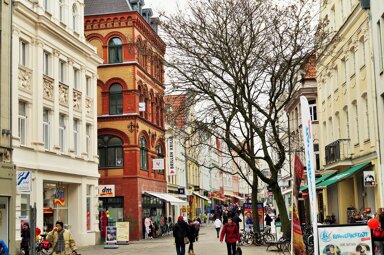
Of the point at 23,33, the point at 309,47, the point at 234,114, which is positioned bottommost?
the point at 234,114

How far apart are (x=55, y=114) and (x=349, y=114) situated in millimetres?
15931

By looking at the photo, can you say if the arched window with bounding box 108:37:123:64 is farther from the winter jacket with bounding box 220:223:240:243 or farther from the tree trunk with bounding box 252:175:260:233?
the winter jacket with bounding box 220:223:240:243

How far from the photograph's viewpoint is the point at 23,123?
2883 centimetres

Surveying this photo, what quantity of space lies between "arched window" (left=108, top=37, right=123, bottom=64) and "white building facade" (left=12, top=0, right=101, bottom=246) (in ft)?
19.3

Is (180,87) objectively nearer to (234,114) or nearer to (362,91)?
(234,114)

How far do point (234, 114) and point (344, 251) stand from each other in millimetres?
15118

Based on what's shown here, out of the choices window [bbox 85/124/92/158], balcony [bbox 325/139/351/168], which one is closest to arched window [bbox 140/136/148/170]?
window [bbox 85/124/92/158]

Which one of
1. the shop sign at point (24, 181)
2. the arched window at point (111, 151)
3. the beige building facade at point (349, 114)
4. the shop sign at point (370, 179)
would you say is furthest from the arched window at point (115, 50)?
the shop sign at point (24, 181)

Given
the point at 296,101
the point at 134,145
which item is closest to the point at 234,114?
the point at 134,145

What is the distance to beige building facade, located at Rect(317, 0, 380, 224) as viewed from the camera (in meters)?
28.9

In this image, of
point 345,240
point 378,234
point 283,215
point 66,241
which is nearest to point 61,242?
point 66,241

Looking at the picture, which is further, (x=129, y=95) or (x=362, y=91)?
(x=129, y=95)

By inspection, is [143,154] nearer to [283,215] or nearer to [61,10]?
[61,10]

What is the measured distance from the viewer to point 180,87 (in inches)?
1030
